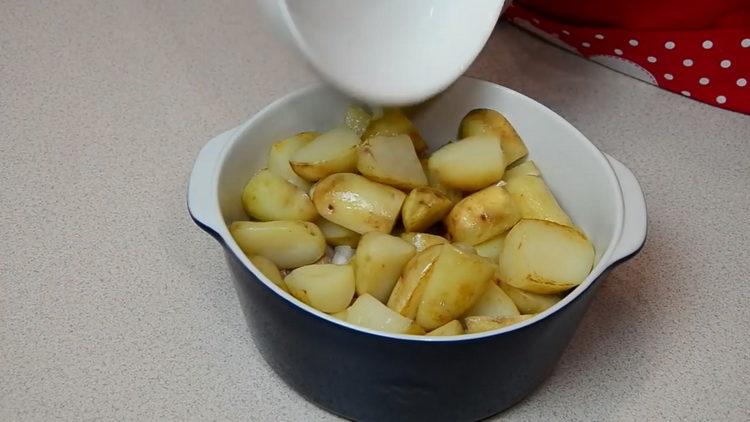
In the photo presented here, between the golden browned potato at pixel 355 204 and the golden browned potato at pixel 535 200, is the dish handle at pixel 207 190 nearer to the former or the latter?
the golden browned potato at pixel 355 204

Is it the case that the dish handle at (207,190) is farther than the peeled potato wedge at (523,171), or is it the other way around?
Answer: the peeled potato wedge at (523,171)

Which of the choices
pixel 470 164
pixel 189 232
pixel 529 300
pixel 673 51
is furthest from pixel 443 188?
pixel 673 51

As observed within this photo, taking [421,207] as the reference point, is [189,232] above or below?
below

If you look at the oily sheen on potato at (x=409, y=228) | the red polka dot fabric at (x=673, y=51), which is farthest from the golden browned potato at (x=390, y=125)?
the red polka dot fabric at (x=673, y=51)

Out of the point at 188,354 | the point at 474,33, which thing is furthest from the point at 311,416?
the point at 474,33

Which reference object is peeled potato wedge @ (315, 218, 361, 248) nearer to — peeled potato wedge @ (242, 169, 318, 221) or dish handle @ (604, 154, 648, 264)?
peeled potato wedge @ (242, 169, 318, 221)

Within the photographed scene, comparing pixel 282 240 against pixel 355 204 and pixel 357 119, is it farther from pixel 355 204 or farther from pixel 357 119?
pixel 357 119
